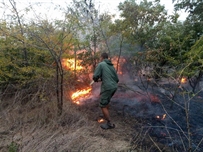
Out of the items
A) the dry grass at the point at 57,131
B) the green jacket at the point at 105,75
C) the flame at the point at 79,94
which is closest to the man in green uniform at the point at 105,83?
the green jacket at the point at 105,75

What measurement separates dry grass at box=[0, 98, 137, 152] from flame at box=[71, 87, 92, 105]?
57 cm

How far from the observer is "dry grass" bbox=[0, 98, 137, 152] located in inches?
156

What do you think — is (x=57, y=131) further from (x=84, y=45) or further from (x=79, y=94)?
(x=84, y=45)

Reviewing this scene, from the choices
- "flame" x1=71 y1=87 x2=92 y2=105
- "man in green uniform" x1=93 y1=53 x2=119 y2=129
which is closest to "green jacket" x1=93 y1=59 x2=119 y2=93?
"man in green uniform" x1=93 y1=53 x2=119 y2=129

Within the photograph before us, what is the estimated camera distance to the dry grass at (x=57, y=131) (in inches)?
156

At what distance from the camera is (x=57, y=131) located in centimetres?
457

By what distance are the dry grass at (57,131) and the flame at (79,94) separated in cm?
57

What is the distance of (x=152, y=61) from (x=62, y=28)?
13.3ft

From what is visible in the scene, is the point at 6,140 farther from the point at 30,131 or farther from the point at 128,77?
the point at 128,77

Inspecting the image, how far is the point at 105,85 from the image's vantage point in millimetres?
4781

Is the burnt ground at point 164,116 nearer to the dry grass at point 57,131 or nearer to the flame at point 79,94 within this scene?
the dry grass at point 57,131

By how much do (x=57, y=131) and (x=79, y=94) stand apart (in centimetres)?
264

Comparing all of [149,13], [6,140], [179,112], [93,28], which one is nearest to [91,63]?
[93,28]

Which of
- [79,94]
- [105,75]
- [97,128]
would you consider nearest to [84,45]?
[79,94]
